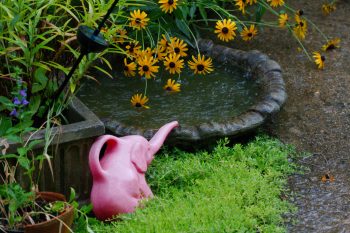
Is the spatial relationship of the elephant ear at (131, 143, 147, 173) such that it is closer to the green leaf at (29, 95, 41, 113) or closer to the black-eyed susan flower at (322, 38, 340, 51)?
the green leaf at (29, 95, 41, 113)

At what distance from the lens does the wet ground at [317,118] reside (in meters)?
3.92

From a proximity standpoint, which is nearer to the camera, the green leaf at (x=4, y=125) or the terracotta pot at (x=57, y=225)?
the terracotta pot at (x=57, y=225)

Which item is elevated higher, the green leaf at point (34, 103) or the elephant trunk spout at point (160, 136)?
the green leaf at point (34, 103)

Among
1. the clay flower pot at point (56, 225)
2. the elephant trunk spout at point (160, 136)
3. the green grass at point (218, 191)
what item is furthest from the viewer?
the elephant trunk spout at point (160, 136)

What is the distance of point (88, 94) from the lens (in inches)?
191

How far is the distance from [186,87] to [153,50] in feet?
1.63

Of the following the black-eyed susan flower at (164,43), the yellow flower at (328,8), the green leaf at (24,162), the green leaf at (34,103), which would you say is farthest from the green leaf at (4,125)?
the yellow flower at (328,8)

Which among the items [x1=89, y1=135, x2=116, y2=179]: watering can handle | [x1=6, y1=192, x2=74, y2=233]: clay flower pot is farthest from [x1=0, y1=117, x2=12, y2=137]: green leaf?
[x1=6, y1=192, x2=74, y2=233]: clay flower pot

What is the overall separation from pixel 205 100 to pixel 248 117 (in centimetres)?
44

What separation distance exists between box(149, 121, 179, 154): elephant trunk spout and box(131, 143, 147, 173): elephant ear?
9 centimetres

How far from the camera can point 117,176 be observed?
153 inches

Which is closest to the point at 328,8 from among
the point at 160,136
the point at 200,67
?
the point at 200,67

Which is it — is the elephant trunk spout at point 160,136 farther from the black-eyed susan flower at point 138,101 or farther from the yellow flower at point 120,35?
the yellow flower at point 120,35

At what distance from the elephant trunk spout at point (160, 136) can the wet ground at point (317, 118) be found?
696 mm
